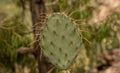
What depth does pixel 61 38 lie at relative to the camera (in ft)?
13.1

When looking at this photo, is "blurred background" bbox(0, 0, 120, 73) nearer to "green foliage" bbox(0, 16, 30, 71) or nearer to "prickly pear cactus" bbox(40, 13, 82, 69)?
"green foliage" bbox(0, 16, 30, 71)

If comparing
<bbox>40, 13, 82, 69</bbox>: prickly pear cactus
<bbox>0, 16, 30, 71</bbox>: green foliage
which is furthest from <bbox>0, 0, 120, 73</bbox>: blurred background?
<bbox>40, 13, 82, 69</bbox>: prickly pear cactus

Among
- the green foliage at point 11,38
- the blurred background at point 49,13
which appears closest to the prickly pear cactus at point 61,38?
the blurred background at point 49,13

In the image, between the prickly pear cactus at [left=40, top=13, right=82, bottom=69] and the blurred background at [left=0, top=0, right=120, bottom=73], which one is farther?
the blurred background at [left=0, top=0, right=120, bottom=73]

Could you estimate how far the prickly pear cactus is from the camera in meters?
3.98

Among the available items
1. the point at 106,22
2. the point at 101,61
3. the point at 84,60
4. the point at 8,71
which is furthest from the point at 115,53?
the point at 8,71

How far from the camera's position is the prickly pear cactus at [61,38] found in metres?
3.98

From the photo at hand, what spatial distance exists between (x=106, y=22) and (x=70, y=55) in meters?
2.00

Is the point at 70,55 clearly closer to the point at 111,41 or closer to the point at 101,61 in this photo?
the point at 111,41

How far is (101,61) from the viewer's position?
8.45 metres

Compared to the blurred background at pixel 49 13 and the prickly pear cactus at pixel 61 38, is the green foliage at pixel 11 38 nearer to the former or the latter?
the blurred background at pixel 49 13

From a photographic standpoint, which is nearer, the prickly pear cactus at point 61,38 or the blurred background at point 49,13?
the prickly pear cactus at point 61,38

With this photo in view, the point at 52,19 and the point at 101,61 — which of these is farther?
the point at 101,61

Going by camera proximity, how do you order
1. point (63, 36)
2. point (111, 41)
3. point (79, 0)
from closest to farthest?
point (63, 36)
point (79, 0)
point (111, 41)
